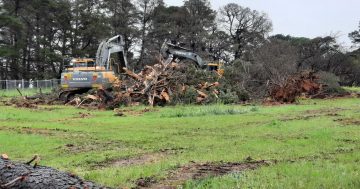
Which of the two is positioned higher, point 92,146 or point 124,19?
point 124,19

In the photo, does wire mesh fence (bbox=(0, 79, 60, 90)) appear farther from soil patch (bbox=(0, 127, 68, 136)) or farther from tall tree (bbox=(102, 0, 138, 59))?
soil patch (bbox=(0, 127, 68, 136))

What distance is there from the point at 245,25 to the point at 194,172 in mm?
70751

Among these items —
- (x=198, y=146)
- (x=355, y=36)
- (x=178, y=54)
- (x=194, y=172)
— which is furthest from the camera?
(x=355, y=36)

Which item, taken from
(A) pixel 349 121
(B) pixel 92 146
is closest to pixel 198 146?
(B) pixel 92 146

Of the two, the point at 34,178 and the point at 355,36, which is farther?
the point at 355,36

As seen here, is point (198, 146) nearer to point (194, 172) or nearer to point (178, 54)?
point (194, 172)

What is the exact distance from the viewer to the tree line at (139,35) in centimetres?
5691

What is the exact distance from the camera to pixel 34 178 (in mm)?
4723

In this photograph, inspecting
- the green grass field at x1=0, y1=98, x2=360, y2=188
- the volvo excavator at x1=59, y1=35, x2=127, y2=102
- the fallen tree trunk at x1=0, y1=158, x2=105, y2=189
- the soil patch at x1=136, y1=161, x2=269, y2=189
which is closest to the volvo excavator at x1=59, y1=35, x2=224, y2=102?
the volvo excavator at x1=59, y1=35, x2=127, y2=102

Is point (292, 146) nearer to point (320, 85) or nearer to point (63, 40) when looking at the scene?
point (320, 85)

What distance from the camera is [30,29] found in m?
60.3

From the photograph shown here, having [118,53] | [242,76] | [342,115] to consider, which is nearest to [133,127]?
[342,115]

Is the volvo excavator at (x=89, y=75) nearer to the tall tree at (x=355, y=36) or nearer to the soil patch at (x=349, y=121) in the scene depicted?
the soil patch at (x=349, y=121)

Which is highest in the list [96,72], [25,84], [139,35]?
[139,35]
